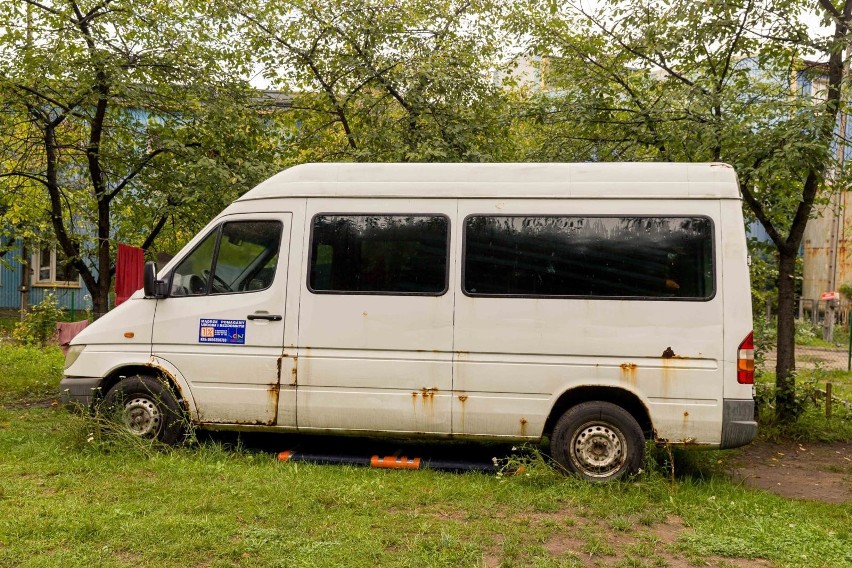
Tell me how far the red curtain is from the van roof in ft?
12.4

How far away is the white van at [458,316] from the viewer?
6133 millimetres

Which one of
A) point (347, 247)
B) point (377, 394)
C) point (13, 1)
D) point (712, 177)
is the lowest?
point (377, 394)

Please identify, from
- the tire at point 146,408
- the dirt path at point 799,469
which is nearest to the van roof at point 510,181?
the tire at point 146,408

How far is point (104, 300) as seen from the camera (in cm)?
1041

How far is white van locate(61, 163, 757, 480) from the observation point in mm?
6133

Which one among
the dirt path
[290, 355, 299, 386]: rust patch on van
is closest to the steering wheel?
[290, 355, 299, 386]: rust patch on van

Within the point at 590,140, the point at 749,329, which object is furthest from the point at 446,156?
the point at 749,329

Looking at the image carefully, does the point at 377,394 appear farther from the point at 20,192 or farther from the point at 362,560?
the point at 20,192

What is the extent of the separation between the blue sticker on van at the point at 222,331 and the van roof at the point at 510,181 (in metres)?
1.15

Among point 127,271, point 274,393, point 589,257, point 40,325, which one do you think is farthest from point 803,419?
point 40,325

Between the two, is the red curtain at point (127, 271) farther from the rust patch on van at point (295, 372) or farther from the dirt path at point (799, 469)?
the dirt path at point (799, 469)

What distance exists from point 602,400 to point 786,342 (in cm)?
390

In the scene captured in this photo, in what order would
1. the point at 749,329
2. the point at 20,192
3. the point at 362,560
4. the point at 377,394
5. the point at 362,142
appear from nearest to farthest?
1. the point at 362,560
2. the point at 749,329
3. the point at 377,394
4. the point at 362,142
5. the point at 20,192

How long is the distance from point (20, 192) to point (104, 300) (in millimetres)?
2253
